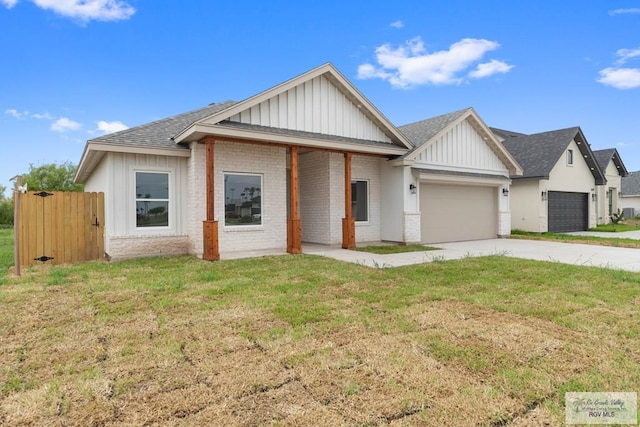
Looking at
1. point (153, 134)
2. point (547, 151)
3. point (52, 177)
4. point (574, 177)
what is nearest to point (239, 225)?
point (153, 134)

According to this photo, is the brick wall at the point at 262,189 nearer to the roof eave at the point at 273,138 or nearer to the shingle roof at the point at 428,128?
the roof eave at the point at 273,138

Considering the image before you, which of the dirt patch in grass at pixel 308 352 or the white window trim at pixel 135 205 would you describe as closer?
the dirt patch in grass at pixel 308 352

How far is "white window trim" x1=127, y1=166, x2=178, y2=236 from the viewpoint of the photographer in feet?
32.8

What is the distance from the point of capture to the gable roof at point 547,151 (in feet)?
62.3

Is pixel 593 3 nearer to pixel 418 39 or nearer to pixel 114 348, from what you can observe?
pixel 418 39

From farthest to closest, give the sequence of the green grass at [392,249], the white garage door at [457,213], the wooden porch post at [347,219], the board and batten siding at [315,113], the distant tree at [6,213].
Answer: the distant tree at [6,213] < the white garage door at [457,213] < the wooden porch post at [347,219] < the green grass at [392,249] < the board and batten siding at [315,113]

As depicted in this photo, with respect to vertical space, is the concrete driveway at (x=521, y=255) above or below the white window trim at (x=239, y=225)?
below

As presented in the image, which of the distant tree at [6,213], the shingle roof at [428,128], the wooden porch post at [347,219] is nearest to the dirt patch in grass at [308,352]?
the wooden porch post at [347,219]

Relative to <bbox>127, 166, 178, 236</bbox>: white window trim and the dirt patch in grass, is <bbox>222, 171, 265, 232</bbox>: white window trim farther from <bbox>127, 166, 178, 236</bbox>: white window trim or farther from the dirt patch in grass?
the dirt patch in grass

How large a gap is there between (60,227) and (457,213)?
13.9 m

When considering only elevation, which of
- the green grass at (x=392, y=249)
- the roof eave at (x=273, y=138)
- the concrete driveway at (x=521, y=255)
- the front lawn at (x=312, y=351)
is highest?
the roof eave at (x=273, y=138)

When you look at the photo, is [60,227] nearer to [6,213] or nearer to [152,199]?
[152,199]

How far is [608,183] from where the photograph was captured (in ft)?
82.8

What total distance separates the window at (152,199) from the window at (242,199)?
1.71 meters
